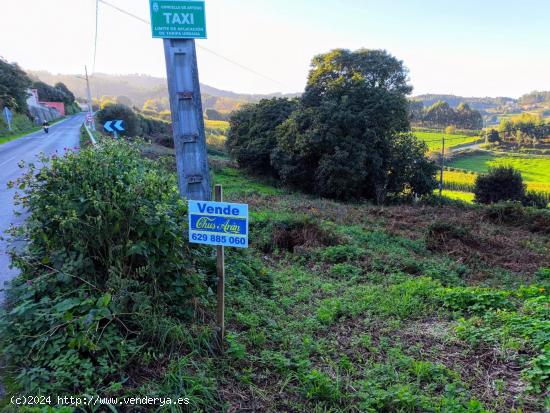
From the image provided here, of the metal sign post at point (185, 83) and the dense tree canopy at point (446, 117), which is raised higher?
the dense tree canopy at point (446, 117)

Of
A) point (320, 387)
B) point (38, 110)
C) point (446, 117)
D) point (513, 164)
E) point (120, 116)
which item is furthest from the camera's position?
point (446, 117)

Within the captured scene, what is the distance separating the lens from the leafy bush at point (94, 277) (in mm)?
2992

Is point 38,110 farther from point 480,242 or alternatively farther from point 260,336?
point 260,336

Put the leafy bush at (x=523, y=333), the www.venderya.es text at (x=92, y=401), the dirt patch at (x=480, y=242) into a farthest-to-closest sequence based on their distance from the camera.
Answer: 1. the dirt patch at (x=480, y=242)
2. the leafy bush at (x=523, y=333)
3. the www.venderya.es text at (x=92, y=401)

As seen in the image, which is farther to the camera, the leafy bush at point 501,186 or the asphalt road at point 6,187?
the leafy bush at point 501,186

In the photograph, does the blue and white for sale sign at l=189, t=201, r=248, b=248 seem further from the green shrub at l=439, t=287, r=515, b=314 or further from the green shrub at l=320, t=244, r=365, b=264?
the green shrub at l=320, t=244, r=365, b=264

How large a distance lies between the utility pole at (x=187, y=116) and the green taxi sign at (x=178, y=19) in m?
0.14

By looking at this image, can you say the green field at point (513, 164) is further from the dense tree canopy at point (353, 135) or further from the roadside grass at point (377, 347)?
the roadside grass at point (377, 347)

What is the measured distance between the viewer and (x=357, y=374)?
3.57 meters

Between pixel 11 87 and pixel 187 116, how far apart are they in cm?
3743

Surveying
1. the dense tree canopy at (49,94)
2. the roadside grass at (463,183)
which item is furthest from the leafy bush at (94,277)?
the dense tree canopy at (49,94)

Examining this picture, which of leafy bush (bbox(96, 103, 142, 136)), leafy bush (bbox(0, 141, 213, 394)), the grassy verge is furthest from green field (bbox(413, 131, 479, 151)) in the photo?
leafy bush (bbox(0, 141, 213, 394))

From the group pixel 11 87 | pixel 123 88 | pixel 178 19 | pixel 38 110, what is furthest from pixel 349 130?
pixel 123 88

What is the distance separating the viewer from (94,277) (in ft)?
Result: 11.4
